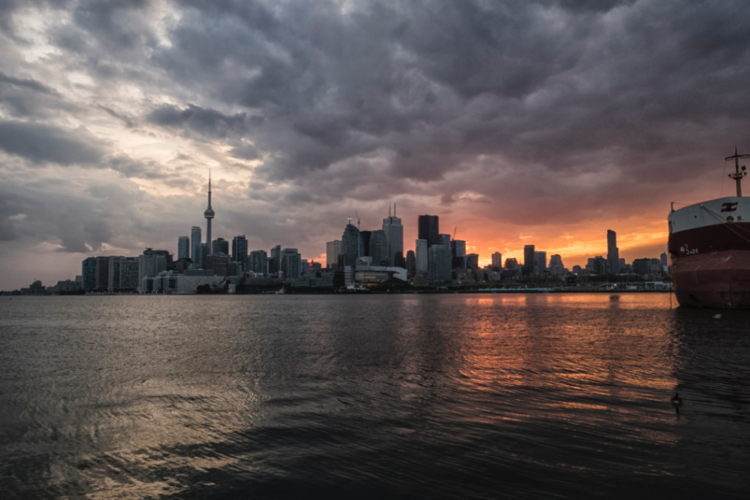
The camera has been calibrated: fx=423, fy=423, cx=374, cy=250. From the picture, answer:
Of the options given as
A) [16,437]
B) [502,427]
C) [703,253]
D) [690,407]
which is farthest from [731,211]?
[16,437]

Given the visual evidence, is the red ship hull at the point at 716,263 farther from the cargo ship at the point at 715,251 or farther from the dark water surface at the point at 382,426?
the dark water surface at the point at 382,426

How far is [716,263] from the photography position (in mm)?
69438

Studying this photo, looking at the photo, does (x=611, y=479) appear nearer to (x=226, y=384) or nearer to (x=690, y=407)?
(x=690, y=407)

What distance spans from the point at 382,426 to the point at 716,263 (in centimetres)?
7583

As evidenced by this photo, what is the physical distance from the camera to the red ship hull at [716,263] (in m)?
65.9

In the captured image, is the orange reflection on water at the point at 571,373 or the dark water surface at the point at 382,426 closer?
the dark water surface at the point at 382,426

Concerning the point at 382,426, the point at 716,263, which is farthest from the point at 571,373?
the point at 716,263

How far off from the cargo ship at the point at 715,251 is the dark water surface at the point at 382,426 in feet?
118

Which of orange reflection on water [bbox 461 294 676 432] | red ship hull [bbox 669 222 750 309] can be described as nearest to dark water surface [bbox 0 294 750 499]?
orange reflection on water [bbox 461 294 676 432]

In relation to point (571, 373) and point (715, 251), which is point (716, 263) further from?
point (571, 373)

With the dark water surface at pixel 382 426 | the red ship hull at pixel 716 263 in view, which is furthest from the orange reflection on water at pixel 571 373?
the red ship hull at pixel 716 263

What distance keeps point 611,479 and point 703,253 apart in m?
77.7

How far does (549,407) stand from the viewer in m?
20.5

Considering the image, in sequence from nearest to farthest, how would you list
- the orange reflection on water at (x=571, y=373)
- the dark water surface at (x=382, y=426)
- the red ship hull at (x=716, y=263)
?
1. the dark water surface at (x=382, y=426)
2. the orange reflection on water at (x=571, y=373)
3. the red ship hull at (x=716, y=263)
